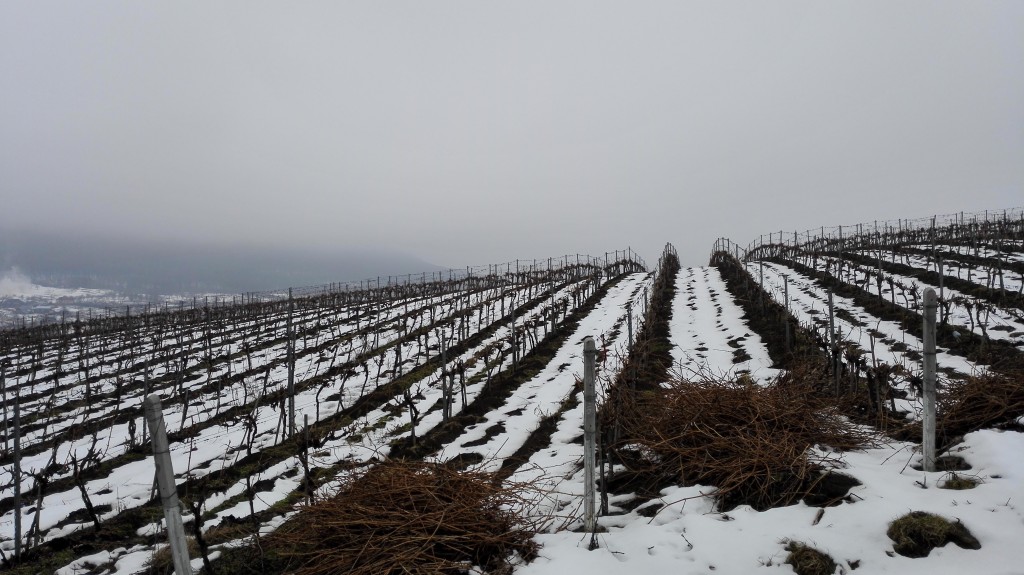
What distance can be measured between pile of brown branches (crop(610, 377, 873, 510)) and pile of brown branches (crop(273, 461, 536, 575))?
164 cm

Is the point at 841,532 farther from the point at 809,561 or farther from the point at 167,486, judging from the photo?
the point at 167,486

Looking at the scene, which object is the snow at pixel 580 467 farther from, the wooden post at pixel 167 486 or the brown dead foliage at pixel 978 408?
the wooden post at pixel 167 486

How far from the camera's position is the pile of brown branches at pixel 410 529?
2926 mm

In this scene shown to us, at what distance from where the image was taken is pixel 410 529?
3066 mm

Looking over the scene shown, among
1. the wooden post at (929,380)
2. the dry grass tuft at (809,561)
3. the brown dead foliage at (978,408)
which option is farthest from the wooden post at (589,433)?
the brown dead foliage at (978,408)

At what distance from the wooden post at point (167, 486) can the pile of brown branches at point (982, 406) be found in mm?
5822

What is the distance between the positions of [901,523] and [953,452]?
1.47 metres

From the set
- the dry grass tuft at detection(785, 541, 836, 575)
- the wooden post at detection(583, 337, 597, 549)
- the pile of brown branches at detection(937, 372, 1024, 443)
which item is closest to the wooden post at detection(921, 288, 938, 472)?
the pile of brown branches at detection(937, 372, 1024, 443)

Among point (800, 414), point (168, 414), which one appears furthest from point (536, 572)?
point (168, 414)

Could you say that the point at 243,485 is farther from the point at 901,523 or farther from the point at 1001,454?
the point at 1001,454

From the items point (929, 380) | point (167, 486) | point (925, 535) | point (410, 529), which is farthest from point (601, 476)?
point (167, 486)

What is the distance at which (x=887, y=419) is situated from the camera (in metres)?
4.62

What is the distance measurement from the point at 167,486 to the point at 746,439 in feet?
14.0

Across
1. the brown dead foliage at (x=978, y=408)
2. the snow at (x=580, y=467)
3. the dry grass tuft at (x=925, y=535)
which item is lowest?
the snow at (x=580, y=467)
